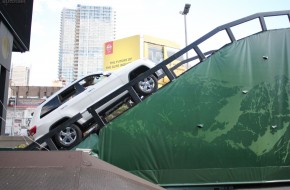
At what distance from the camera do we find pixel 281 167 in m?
5.95

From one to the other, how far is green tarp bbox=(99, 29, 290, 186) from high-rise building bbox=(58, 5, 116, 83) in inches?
1582

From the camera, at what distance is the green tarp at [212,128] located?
5820 millimetres

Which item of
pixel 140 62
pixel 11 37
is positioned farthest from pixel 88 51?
pixel 140 62

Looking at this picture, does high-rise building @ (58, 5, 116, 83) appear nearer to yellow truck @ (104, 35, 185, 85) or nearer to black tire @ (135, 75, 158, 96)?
yellow truck @ (104, 35, 185, 85)

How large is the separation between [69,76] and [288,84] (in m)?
46.9

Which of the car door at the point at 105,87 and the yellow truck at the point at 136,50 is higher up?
the yellow truck at the point at 136,50

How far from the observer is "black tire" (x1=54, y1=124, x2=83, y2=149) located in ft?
20.4

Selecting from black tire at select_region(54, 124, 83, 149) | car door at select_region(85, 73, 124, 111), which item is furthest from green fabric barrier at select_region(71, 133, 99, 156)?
car door at select_region(85, 73, 124, 111)

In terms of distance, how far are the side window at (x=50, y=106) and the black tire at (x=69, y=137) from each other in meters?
2.25

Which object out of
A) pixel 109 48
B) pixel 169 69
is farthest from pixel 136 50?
pixel 169 69

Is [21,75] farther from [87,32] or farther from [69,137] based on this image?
[69,137]

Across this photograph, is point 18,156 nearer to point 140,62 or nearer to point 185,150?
point 185,150

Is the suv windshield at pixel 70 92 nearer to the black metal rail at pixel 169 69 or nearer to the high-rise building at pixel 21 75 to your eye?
the black metal rail at pixel 169 69

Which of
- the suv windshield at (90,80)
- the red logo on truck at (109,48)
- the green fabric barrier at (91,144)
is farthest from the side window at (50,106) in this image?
the red logo on truck at (109,48)
